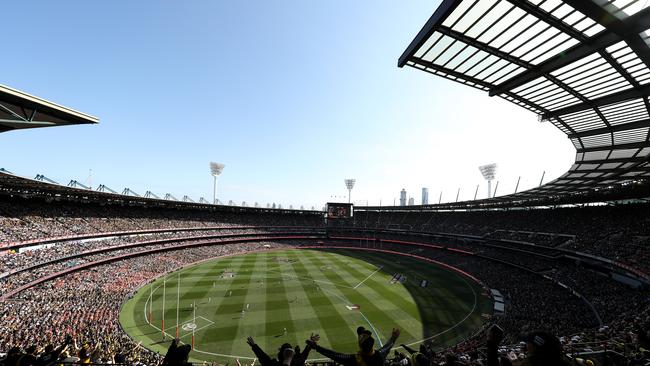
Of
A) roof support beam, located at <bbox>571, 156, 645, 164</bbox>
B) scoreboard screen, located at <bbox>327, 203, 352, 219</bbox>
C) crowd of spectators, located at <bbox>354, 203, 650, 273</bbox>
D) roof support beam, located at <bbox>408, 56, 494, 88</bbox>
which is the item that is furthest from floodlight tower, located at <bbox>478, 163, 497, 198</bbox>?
roof support beam, located at <bbox>408, 56, 494, 88</bbox>

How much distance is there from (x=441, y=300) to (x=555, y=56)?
29701 mm

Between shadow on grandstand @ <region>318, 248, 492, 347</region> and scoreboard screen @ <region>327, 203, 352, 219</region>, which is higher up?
scoreboard screen @ <region>327, 203, 352, 219</region>

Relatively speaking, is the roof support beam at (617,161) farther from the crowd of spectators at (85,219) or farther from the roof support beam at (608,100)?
the crowd of spectators at (85,219)

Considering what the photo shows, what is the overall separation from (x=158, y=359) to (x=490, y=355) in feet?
77.3

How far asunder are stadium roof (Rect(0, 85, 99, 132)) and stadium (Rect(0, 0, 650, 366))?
0.08 meters

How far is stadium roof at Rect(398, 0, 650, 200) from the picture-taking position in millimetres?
9648

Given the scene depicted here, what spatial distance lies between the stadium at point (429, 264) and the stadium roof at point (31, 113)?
82mm

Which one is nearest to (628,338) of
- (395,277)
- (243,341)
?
(243,341)

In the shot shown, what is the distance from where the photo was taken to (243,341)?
23.8m

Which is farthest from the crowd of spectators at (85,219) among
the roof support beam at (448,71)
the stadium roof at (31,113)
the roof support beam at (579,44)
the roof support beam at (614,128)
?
the roof support beam at (614,128)

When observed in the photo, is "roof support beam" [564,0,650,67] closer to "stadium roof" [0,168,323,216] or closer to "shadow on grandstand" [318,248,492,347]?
"shadow on grandstand" [318,248,492,347]

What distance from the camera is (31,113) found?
1196cm

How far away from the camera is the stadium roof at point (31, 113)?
1072cm

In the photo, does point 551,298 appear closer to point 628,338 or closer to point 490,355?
point 628,338
